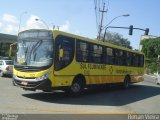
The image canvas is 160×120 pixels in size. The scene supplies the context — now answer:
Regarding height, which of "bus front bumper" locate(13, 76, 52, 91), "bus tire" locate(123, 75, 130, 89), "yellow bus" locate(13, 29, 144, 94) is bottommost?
"bus tire" locate(123, 75, 130, 89)

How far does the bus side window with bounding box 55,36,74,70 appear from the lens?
1552cm

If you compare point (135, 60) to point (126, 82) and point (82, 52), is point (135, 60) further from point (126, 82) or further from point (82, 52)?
point (82, 52)

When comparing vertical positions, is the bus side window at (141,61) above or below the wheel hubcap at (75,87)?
above

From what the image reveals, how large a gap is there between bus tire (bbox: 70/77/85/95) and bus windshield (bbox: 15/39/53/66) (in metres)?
2.41

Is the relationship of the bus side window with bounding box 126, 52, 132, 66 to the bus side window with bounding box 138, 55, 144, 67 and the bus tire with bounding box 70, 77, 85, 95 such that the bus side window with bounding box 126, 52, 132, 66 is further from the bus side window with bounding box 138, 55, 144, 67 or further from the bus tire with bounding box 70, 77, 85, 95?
the bus tire with bounding box 70, 77, 85, 95

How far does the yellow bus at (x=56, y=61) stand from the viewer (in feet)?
49.7

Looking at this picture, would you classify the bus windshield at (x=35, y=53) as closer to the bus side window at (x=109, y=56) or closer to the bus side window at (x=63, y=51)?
the bus side window at (x=63, y=51)

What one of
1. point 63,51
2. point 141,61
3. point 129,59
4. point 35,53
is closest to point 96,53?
point 63,51

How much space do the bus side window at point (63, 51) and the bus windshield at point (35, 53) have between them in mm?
361

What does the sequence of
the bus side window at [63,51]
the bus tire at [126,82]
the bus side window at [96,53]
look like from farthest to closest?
the bus tire at [126,82]
the bus side window at [96,53]
the bus side window at [63,51]

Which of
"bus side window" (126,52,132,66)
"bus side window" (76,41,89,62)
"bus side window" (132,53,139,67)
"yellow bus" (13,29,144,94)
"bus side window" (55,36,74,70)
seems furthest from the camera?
"bus side window" (132,53,139,67)

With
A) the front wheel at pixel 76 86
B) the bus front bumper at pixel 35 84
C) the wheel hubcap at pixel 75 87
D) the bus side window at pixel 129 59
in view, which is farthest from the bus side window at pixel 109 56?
the bus front bumper at pixel 35 84

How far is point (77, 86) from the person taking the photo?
685 inches

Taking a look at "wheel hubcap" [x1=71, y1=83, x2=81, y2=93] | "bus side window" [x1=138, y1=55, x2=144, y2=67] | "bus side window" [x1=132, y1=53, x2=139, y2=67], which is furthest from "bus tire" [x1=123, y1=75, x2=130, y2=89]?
"wheel hubcap" [x1=71, y1=83, x2=81, y2=93]
